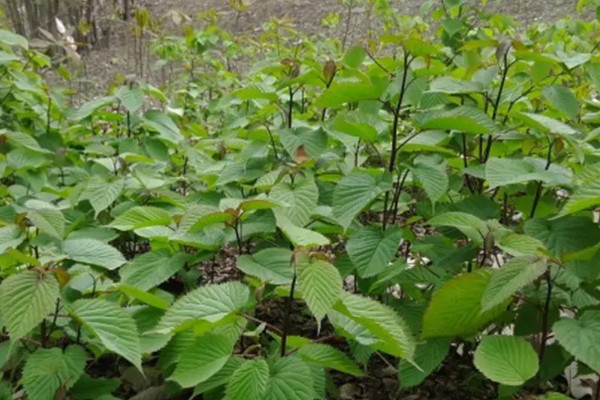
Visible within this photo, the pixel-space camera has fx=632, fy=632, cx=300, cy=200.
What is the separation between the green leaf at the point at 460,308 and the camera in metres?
1.02

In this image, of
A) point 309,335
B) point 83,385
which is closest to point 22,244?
point 83,385

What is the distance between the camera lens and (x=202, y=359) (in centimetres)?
99

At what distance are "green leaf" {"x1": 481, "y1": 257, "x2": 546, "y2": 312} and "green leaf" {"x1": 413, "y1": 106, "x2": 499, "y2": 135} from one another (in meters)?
0.35

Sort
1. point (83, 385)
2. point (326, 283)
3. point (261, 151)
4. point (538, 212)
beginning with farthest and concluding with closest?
point (261, 151), point (538, 212), point (83, 385), point (326, 283)

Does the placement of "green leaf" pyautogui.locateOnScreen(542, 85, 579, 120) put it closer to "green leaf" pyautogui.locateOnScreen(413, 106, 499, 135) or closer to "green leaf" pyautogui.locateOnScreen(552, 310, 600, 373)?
"green leaf" pyautogui.locateOnScreen(413, 106, 499, 135)

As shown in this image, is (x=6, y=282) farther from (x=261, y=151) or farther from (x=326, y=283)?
(x=261, y=151)

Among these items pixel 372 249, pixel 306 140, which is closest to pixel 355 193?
pixel 372 249

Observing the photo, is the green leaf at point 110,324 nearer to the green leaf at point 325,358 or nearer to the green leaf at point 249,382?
the green leaf at point 249,382

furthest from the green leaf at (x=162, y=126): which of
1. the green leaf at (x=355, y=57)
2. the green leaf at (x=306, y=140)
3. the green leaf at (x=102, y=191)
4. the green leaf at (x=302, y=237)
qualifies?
the green leaf at (x=302, y=237)

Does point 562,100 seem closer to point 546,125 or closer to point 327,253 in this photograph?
point 546,125

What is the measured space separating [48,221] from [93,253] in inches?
3.8

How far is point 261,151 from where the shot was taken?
62.4 inches

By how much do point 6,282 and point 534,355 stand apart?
Answer: 2.62 ft

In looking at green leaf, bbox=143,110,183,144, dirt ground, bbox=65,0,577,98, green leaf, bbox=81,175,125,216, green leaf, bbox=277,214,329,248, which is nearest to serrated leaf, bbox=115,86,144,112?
green leaf, bbox=143,110,183,144
